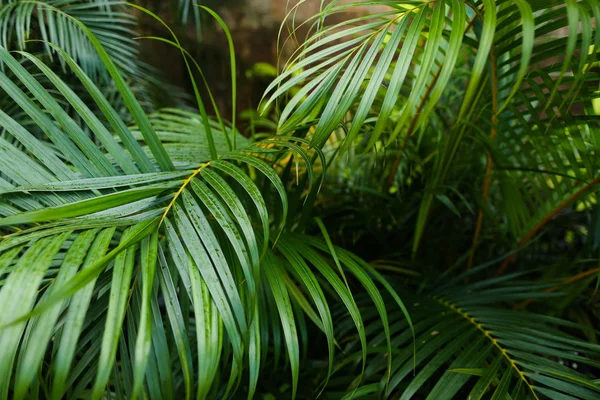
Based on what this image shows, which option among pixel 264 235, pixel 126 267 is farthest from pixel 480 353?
pixel 126 267

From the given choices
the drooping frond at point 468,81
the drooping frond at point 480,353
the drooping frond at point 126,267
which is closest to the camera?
the drooping frond at point 126,267

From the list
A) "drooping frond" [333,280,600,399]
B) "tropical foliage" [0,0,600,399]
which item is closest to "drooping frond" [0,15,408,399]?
"tropical foliage" [0,0,600,399]

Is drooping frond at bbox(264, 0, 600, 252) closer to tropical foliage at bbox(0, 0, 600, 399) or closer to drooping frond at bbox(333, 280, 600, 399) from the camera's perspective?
tropical foliage at bbox(0, 0, 600, 399)

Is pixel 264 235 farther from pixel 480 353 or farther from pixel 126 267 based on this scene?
pixel 480 353

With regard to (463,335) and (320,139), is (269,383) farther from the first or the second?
(320,139)

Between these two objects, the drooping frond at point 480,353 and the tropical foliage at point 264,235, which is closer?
the tropical foliage at point 264,235

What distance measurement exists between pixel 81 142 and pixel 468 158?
922mm

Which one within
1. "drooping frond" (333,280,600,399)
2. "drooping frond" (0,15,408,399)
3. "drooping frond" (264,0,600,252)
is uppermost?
"drooping frond" (264,0,600,252)

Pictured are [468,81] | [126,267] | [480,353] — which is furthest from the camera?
[468,81]

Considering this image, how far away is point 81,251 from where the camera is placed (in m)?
0.47

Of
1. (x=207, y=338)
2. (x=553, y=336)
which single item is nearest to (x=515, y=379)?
(x=553, y=336)

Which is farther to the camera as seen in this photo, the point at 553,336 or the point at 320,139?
the point at 553,336

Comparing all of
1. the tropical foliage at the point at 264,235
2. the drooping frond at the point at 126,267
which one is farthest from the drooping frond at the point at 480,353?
the drooping frond at the point at 126,267

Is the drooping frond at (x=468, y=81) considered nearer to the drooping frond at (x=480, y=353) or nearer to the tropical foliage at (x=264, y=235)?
the tropical foliage at (x=264, y=235)
